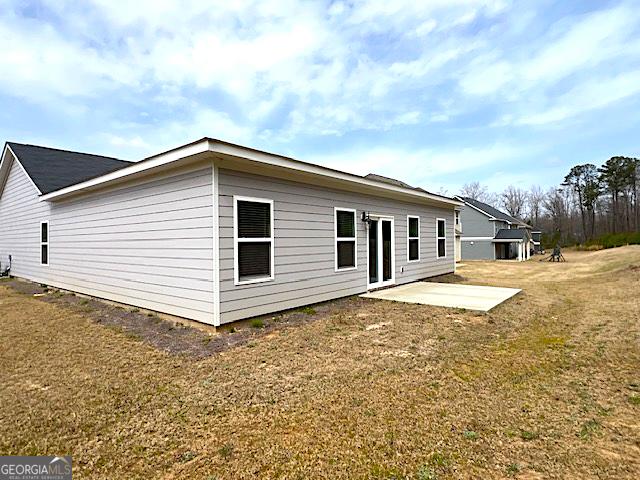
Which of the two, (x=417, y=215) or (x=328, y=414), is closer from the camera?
(x=328, y=414)

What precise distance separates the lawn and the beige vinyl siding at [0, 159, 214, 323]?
3.15 ft

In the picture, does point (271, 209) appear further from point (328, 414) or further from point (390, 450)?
point (390, 450)

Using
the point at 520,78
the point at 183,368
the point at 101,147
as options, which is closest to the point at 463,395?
the point at 183,368

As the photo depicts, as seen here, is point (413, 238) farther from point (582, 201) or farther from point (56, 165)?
point (582, 201)

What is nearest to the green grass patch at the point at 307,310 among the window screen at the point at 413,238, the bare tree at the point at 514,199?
the window screen at the point at 413,238

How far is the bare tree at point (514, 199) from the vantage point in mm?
45219

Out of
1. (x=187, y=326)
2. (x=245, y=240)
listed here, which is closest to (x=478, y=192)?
(x=245, y=240)

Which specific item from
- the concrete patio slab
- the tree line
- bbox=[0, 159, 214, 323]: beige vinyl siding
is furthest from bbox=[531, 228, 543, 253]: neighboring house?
bbox=[0, 159, 214, 323]: beige vinyl siding

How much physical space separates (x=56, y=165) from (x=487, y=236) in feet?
84.5

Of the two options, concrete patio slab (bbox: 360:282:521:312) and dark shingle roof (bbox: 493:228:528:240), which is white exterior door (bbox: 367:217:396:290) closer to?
concrete patio slab (bbox: 360:282:521:312)

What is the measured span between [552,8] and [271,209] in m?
7.93

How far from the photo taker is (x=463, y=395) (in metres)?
3.00

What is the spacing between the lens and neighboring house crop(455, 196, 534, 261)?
2564 centimetres

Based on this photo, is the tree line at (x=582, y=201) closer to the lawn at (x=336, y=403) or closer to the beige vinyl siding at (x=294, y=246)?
the beige vinyl siding at (x=294, y=246)
